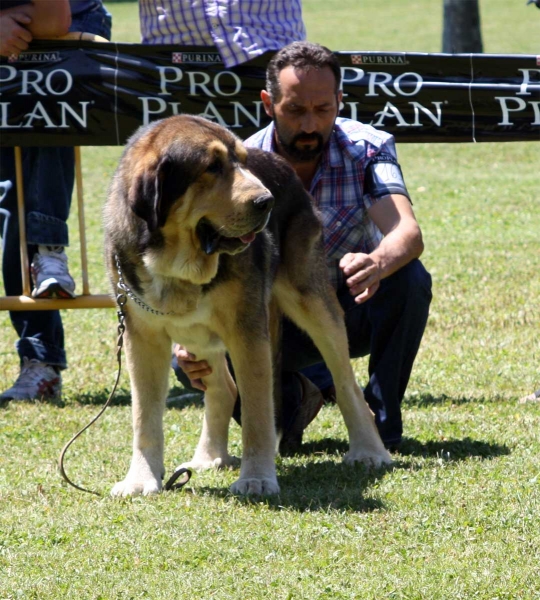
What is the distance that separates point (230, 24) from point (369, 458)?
9.36 ft

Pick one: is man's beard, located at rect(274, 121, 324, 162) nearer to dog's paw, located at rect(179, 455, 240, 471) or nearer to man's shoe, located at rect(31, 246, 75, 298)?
dog's paw, located at rect(179, 455, 240, 471)

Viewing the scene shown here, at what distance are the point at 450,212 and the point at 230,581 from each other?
9154mm

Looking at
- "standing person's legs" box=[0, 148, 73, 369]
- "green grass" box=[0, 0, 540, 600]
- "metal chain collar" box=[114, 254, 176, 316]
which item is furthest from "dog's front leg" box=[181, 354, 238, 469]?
"standing person's legs" box=[0, 148, 73, 369]

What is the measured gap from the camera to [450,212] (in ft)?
39.4

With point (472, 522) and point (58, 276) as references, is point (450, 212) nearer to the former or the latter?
point (58, 276)

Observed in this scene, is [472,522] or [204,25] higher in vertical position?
[204,25]

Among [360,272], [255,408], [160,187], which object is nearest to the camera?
[160,187]

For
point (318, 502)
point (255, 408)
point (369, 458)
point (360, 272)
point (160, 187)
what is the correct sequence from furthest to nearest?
point (369, 458), point (360, 272), point (255, 408), point (318, 502), point (160, 187)

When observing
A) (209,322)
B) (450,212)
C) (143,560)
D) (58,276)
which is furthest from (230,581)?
(450,212)

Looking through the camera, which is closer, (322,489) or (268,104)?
(322,489)

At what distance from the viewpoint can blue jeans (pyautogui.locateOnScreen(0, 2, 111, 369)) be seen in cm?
626

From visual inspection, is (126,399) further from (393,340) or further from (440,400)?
(393,340)

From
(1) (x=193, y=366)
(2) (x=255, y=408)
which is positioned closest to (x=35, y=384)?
(1) (x=193, y=366)

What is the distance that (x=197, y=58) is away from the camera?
6.28 metres
